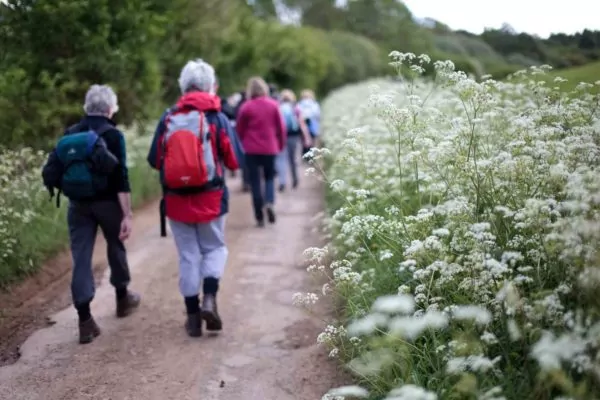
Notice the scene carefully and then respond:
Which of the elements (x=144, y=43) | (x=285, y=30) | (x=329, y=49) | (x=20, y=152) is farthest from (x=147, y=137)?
(x=329, y=49)

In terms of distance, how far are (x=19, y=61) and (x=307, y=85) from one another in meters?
28.5

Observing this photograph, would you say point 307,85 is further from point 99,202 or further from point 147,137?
point 99,202

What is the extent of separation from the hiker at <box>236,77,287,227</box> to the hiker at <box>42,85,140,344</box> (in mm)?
4072

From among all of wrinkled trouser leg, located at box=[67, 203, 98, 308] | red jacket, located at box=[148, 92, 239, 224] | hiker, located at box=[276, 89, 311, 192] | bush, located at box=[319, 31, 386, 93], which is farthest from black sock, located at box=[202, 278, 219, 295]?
bush, located at box=[319, 31, 386, 93]

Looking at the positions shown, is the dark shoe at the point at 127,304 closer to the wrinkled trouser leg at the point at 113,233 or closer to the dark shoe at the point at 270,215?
the wrinkled trouser leg at the point at 113,233

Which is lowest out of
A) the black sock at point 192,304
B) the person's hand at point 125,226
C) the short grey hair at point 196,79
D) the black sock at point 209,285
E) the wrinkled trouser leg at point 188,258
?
Answer: the black sock at point 192,304

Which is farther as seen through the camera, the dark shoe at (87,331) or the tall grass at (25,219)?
the tall grass at (25,219)

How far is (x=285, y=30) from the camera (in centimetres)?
3347

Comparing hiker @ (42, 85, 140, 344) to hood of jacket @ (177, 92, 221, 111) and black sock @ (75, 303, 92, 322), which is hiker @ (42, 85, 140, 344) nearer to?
black sock @ (75, 303, 92, 322)

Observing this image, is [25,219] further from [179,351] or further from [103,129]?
[179,351]

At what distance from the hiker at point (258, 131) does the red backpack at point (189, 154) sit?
13.4ft

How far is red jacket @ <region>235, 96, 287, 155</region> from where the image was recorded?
940cm

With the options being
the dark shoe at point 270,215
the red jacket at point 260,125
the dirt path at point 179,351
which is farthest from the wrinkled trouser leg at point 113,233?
the dark shoe at point 270,215

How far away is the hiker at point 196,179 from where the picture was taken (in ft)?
16.9
